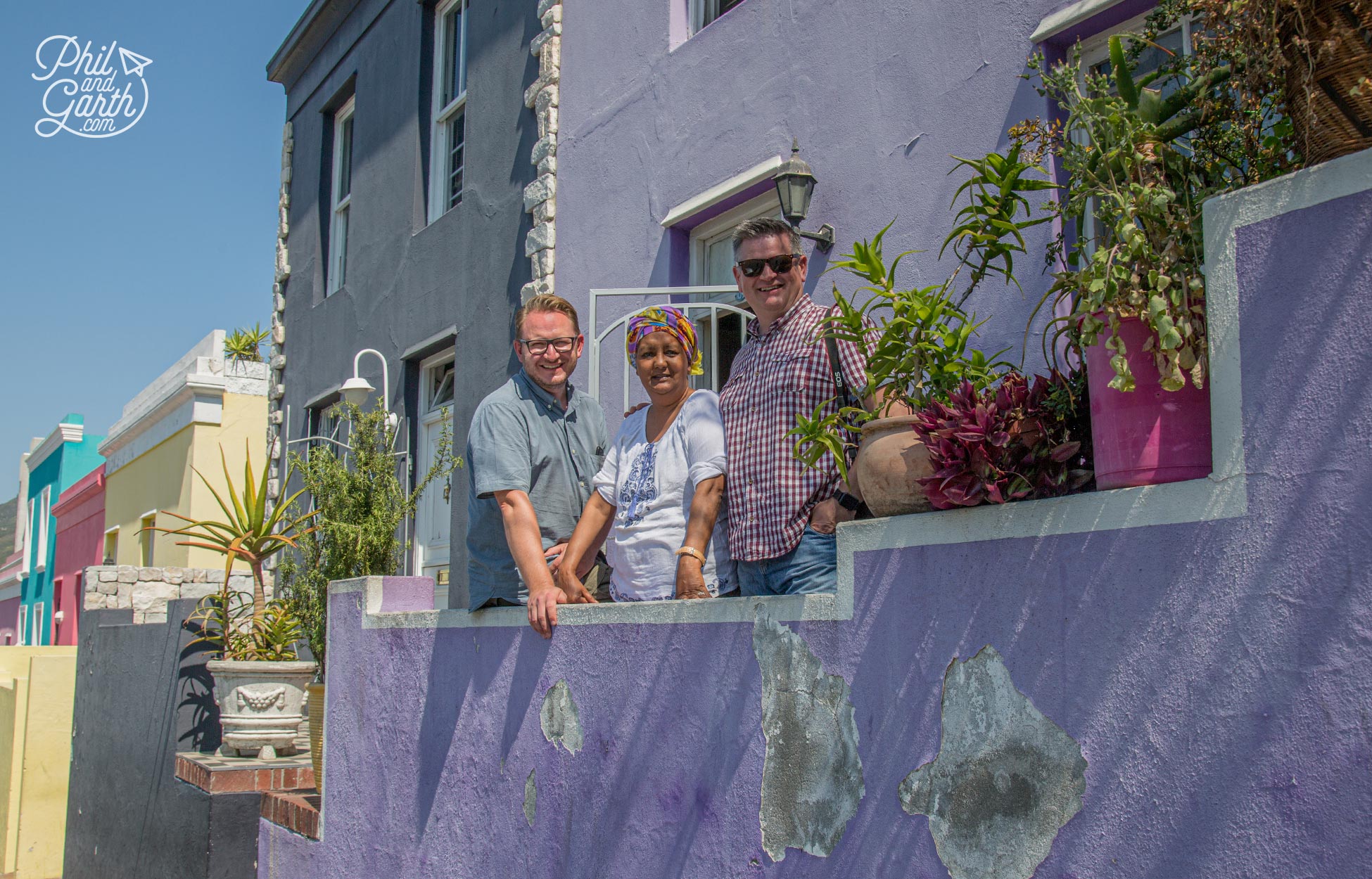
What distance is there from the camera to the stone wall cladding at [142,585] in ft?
39.9

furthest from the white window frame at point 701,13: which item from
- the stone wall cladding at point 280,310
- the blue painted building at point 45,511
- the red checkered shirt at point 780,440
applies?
the blue painted building at point 45,511

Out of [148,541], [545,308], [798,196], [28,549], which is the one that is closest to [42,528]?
[28,549]

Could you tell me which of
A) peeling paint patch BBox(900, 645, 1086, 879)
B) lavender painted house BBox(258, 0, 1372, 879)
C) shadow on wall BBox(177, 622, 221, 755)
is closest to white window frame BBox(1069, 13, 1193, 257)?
lavender painted house BBox(258, 0, 1372, 879)

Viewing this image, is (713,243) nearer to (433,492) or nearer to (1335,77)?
(433,492)

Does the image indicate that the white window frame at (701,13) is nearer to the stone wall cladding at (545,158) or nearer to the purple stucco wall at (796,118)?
the purple stucco wall at (796,118)

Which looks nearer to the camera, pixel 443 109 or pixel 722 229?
pixel 722 229

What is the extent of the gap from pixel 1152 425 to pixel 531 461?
2.39 metres

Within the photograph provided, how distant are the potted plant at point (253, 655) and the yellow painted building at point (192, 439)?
7.21m

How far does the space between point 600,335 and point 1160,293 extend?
4.36 m

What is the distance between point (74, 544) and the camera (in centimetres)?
2314

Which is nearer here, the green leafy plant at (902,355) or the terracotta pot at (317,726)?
the green leafy plant at (902,355)

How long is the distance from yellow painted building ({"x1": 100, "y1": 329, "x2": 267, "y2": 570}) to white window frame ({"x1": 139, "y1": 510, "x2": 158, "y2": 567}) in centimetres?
1

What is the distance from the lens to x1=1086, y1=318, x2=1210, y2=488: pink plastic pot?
2.46 meters

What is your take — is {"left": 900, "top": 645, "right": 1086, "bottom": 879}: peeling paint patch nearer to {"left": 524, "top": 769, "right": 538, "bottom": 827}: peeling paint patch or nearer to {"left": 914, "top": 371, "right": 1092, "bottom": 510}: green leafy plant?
{"left": 914, "top": 371, "right": 1092, "bottom": 510}: green leafy plant
